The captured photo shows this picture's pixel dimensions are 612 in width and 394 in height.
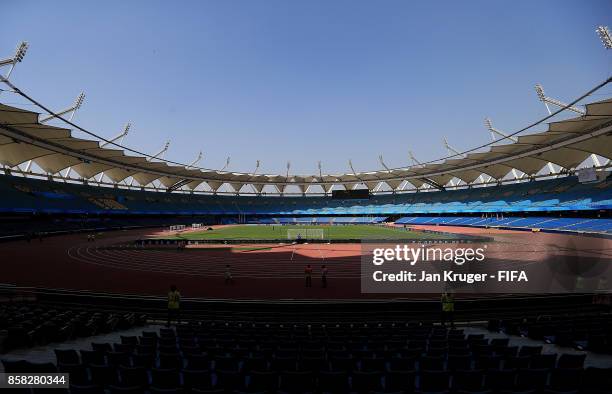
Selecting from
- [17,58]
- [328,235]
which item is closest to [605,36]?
[328,235]

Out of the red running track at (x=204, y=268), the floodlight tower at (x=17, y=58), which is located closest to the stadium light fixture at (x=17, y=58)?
the floodlight tower at (x=17, y=58)

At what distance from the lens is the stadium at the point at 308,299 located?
484 centimetres

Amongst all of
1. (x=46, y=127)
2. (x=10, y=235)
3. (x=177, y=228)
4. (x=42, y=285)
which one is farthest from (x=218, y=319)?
(x=177, y=228)

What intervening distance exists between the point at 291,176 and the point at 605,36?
66.1 m

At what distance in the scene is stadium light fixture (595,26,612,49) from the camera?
106 feet

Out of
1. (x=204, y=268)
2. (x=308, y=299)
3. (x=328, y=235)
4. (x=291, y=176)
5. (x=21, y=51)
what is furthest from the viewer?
(x=291, y=176)

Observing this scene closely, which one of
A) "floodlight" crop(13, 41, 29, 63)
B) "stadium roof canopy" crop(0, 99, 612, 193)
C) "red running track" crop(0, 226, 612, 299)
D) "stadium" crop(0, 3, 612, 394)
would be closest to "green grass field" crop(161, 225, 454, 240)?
"stadium" crop(0, 3, 612, 394)

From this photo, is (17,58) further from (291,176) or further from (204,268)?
(291,176)

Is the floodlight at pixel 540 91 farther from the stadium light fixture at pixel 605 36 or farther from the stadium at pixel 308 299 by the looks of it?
the stadium light fixture at pixel 605 36

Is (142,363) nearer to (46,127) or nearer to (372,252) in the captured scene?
(372,252)

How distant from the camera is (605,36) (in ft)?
108

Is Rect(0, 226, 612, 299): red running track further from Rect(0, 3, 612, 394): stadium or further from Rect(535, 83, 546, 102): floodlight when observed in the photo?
Rect(535, 83, 546, 102): floodlight

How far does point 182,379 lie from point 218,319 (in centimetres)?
829

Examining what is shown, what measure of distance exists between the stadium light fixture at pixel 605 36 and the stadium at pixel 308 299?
0.17 metres
